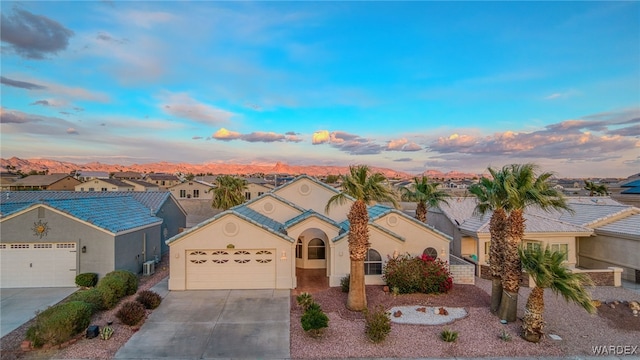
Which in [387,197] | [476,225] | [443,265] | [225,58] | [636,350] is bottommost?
[636,350]

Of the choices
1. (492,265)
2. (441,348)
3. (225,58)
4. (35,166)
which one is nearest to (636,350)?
(492,265)

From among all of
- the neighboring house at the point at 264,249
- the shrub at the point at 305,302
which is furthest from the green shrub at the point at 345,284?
the shrub at the point at 305,302

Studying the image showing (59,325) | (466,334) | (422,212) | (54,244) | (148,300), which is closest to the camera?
(59,325)

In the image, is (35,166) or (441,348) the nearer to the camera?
(441,348)

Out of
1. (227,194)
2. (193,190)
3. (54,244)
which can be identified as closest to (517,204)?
(54,244)

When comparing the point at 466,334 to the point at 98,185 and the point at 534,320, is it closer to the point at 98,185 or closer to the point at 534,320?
the point at 534,320

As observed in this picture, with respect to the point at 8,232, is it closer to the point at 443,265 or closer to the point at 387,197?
the point at 387,197

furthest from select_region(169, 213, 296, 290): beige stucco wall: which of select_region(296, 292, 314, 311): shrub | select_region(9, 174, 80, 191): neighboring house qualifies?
select_region(9, 174, 80, 191): neighboring house
